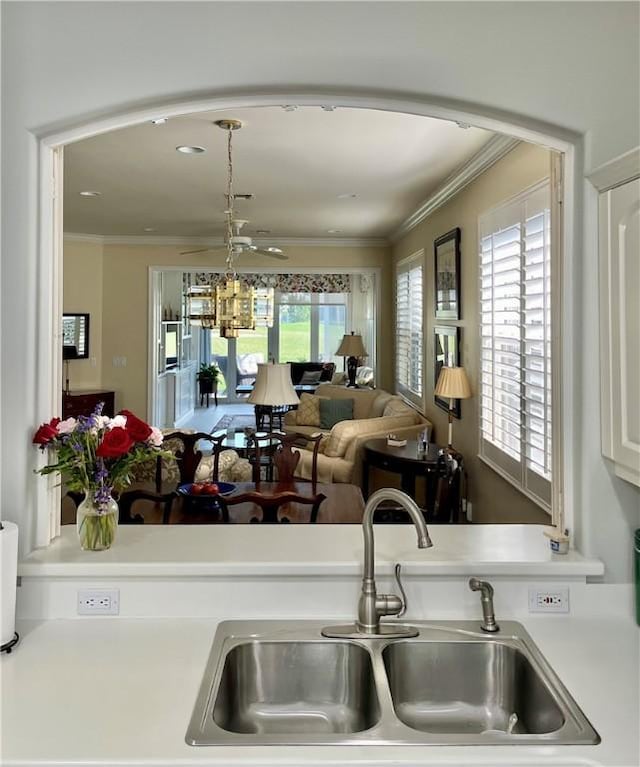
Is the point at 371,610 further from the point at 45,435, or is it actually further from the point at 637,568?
the point at 45,435

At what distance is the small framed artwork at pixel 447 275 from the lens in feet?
15.7

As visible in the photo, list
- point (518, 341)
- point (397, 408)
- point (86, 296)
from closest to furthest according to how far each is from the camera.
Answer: point (518, 341) → point (397, 408) → point (86, 296)

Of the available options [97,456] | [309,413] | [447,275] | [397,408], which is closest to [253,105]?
[97,456]

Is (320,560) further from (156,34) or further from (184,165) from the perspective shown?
(184,165)

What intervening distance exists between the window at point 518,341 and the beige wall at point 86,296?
5304 millimetres

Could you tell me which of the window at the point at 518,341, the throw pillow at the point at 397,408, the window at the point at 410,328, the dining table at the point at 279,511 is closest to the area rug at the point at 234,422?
the window at the point at 410,328

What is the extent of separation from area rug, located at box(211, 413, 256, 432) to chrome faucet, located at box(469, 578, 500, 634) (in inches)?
314

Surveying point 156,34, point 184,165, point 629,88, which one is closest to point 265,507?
point 156,34

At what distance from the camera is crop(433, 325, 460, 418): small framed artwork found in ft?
15.9

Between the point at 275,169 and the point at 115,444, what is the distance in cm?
349

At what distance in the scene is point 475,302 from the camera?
437 centimetres

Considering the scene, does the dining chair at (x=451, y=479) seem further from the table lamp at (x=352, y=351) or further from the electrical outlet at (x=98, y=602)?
the table lamp at (x=352, y=351)

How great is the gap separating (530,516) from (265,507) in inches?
61.1

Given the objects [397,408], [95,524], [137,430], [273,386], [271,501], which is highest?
[273,386]
